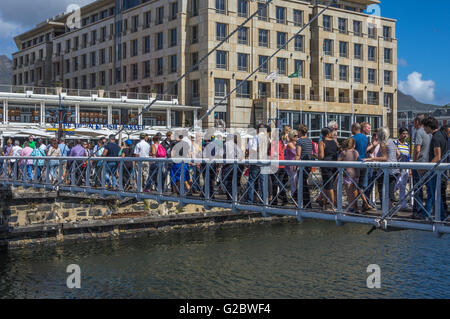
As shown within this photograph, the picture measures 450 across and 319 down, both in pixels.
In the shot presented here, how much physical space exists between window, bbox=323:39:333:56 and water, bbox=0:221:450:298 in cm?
3876

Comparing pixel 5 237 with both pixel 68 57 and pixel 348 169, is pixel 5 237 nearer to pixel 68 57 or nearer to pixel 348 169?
pixel 348 169

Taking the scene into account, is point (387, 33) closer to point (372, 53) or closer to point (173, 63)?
point (372, 53)

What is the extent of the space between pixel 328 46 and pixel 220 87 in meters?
14.4

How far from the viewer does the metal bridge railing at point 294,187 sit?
8.80 m

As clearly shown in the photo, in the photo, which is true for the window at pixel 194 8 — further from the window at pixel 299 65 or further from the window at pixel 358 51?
the window at pixel 358 51

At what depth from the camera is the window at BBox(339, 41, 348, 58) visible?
62.8 m

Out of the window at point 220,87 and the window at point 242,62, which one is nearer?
the window at point 220,87

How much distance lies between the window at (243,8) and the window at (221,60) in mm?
4083

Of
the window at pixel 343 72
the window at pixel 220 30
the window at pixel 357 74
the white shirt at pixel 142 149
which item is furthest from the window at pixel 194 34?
the white shirt at pixel 142 149

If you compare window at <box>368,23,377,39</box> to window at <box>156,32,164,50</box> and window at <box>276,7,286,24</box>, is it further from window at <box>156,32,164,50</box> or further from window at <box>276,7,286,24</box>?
window at <box>156,32,164,50</box>

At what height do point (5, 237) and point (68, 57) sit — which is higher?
point (68, 57)

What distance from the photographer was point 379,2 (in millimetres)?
67250
